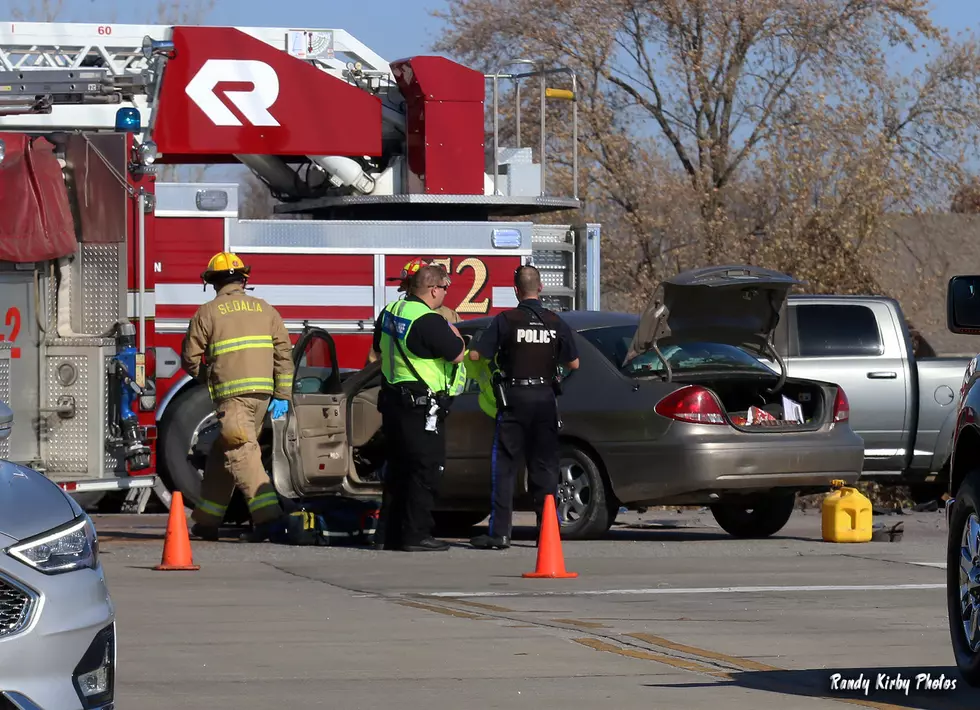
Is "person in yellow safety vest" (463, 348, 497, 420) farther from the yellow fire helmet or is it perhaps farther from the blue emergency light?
the blue emergency light

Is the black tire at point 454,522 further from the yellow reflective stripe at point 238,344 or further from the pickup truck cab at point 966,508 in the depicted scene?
the pickup truck cab at point 966,508

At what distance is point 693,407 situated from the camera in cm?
1214

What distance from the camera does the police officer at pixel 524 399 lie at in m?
11.9

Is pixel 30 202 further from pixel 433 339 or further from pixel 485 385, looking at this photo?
pixel 485 385

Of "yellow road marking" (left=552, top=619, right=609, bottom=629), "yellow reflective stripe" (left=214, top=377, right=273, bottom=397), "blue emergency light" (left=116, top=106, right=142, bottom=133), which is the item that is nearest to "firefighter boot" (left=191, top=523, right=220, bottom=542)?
"yellow reflective stripe" (left=214, top=377, right=273, bottom=397)

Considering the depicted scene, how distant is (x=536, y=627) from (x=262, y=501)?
4232 mm

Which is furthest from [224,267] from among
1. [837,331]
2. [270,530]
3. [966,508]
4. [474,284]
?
[966,508]

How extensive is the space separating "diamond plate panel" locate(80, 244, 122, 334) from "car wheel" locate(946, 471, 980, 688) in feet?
24.2

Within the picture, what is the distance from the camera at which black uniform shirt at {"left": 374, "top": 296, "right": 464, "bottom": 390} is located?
460 inches

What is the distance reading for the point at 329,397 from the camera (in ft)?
41.8

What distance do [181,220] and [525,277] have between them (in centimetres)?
388

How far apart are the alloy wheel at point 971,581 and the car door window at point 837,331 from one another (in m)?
8.22

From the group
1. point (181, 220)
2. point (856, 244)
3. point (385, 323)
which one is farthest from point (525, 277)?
point (856, 244)

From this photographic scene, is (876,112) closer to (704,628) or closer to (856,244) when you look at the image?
(856,244)
